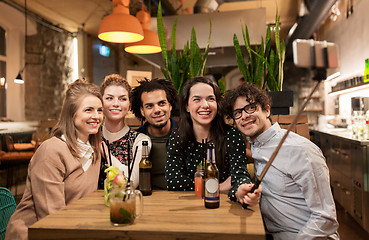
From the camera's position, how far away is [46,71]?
16.9 ft

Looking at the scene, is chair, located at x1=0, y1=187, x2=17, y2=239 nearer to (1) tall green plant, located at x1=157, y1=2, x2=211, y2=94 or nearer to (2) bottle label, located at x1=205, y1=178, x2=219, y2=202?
(2) bottle label, located at x1=205, y1=178, x2=219, y2=202

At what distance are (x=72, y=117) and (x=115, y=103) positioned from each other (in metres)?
Answer: 0.40

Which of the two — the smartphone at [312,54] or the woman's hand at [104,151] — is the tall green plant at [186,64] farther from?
the smartphone at [312,54]

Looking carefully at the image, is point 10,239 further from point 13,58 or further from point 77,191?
point 13,58

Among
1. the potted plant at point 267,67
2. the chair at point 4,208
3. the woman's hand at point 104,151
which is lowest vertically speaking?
the chair at point 4,208

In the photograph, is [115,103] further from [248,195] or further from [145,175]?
[248,195]

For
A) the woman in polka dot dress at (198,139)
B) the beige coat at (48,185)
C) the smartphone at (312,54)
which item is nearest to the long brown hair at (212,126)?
the woman in polka dot dress at (198,139)

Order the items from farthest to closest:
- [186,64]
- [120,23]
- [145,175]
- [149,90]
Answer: [120,23]
[186,64]
[149,90]
[145,175]

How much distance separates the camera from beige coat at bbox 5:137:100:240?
5.23 ft

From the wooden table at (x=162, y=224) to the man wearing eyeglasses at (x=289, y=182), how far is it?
0.20 meters

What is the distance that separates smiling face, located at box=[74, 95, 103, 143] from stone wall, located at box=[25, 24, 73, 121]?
130 inches

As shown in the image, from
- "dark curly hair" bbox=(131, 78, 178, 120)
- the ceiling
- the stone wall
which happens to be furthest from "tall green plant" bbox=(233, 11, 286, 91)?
the stone wall

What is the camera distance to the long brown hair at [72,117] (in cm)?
177

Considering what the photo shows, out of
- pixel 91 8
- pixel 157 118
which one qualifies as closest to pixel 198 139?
pixel 157 118
